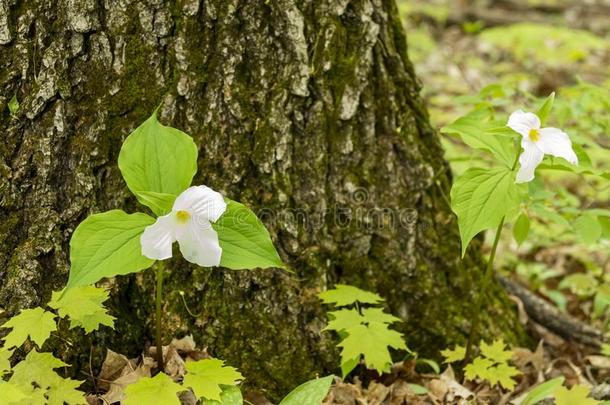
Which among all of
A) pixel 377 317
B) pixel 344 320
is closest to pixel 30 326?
pixel 344 320

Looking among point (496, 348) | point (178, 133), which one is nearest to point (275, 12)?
point (178, 133)

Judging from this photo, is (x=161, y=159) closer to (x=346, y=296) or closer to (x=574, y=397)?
(x=346, y=296)

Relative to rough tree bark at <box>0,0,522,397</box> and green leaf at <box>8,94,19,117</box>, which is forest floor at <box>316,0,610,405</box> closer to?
rough tree bark at <box>0,0,522,397</box>

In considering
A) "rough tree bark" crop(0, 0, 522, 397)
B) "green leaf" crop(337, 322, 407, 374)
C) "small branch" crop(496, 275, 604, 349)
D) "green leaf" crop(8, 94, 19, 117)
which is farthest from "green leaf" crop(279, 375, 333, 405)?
"small branch" crop(496, 275, 604, 349)

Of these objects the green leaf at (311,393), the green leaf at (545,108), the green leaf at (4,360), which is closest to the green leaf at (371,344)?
the green leaf at (311,393)

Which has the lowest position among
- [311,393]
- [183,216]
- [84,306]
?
[311,393]

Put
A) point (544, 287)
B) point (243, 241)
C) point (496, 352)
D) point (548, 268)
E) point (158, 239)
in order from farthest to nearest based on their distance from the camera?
1. point (548, 268)
2. point (544, 287)
3. point (496, 352)
4. point (243, 241)
5. point (158, 239)

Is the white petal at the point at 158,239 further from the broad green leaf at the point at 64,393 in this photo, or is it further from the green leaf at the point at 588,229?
the green leaf at the point at 588,229
